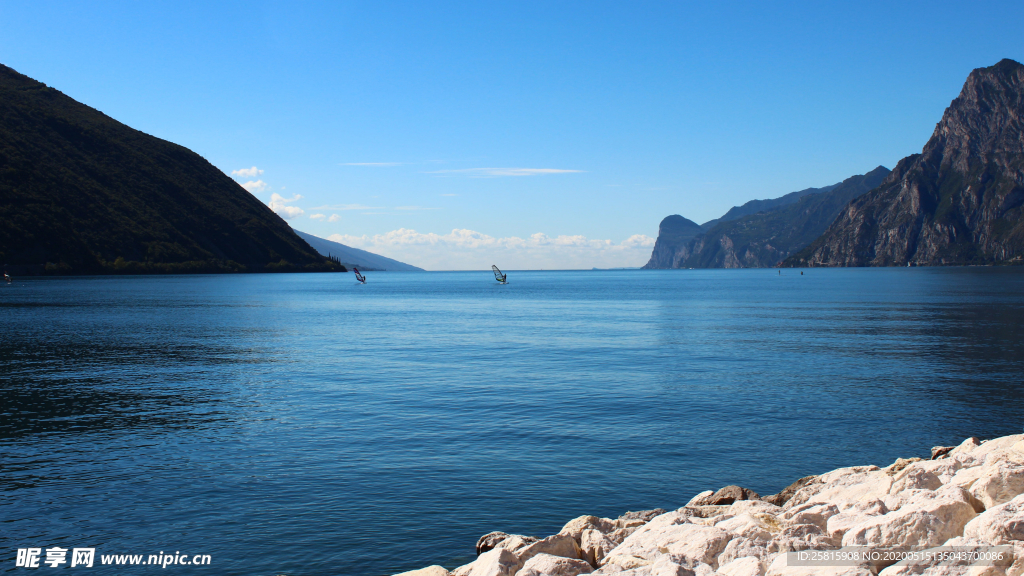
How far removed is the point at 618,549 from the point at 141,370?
1240 inches

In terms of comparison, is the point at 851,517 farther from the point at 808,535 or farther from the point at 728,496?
the point at 728,496

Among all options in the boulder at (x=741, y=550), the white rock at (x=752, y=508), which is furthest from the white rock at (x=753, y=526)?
the white rock at (x=752, y=508)

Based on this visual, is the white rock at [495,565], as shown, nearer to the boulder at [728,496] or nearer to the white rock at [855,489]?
the boulder at [728,496]

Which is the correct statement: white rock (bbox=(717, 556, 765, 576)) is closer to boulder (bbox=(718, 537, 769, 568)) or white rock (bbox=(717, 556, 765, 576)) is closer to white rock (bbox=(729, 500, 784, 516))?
boulder (bbox=(718, 537, 769, 568))

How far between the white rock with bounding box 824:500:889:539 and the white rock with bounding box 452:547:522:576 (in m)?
4.90

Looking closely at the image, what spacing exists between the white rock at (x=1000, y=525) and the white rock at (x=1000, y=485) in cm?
142

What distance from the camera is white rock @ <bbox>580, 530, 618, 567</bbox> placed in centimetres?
1113

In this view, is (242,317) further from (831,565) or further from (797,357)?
(831,565)

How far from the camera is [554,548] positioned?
1092cm

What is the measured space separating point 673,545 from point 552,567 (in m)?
2.02

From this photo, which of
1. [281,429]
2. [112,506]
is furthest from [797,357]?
[112,506]

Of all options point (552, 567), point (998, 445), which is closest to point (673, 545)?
point (552, 567)

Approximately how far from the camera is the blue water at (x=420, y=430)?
13562mm

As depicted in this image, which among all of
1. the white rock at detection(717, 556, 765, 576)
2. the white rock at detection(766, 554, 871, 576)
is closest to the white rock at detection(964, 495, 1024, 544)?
the white rock at detection(766, 554, 871, 576)
